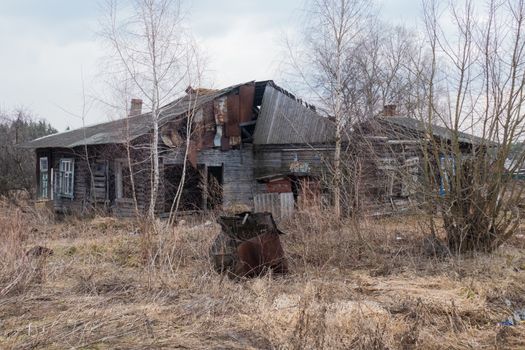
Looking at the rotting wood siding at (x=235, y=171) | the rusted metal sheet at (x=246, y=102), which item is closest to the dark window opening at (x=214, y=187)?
the rotting wood siding at (x=235, y=171)

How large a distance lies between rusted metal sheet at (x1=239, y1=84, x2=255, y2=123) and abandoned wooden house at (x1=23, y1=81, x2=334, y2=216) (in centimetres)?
4

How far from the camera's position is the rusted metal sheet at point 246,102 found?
1970 centimetres

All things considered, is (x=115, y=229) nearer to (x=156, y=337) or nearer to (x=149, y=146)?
(x=149, y=146)

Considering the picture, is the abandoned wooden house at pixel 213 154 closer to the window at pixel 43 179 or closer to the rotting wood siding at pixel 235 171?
the rotting wood siding at pixel 235 171

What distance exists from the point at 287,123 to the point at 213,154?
10.5ft

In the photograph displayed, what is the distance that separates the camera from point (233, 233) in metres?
7.33

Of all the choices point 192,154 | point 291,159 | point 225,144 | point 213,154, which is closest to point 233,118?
point 225,144

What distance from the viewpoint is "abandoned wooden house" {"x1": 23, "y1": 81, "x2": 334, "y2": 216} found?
682 inches

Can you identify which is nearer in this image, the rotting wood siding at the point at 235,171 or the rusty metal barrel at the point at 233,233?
the rusty metal barrel at the point at 233,233

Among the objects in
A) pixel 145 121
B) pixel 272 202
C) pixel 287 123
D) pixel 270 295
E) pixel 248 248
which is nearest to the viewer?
pixel 270 295

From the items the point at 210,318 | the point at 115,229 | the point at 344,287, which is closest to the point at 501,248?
the point at 344,287

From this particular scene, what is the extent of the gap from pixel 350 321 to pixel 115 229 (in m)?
10.2

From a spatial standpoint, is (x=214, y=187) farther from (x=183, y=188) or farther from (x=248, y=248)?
(x=248, y=248)

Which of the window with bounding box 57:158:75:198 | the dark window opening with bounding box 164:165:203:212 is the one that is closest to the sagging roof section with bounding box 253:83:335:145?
the dark window opening with bounding box 164:165:203:212
